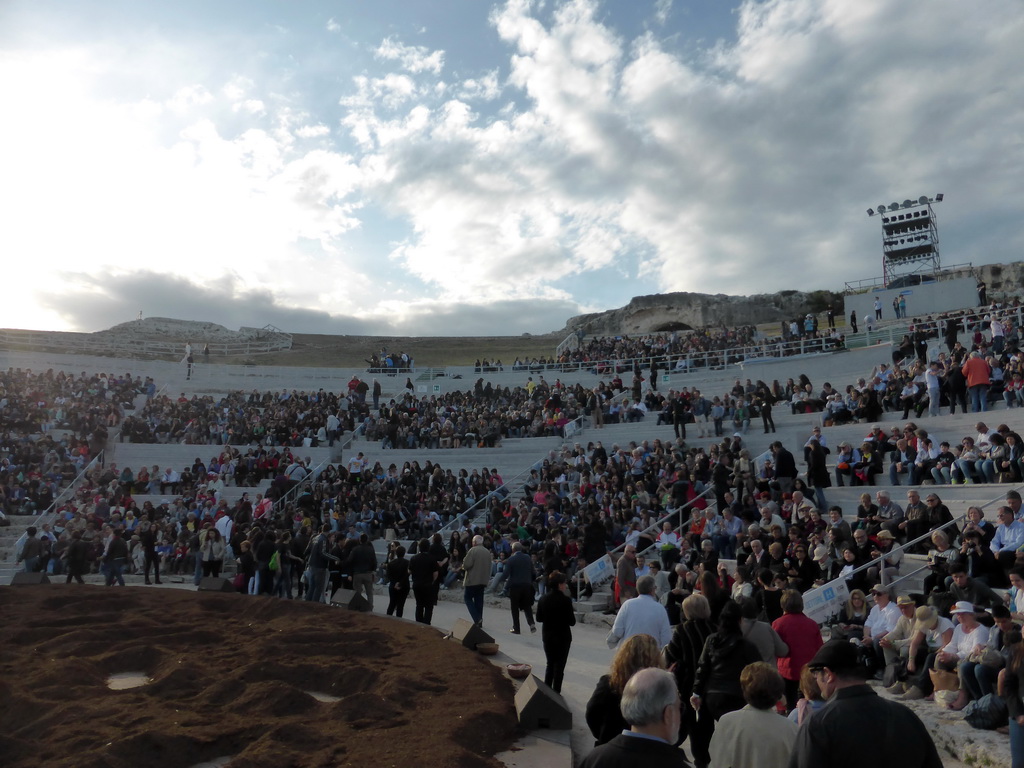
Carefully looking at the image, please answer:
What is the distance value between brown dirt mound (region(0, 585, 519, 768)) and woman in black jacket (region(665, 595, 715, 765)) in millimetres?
1662

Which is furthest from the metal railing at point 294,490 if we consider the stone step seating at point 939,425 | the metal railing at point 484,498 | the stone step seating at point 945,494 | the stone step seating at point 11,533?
the stone step seating at point 939,425

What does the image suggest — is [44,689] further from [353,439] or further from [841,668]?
[353,439]

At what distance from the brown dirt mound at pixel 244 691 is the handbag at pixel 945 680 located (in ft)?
13.7

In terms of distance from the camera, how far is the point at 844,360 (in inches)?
986

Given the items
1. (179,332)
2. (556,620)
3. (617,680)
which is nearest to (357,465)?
(556,620)

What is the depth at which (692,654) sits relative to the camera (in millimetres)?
5426

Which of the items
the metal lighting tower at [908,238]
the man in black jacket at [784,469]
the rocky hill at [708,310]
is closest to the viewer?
→ the man in black jacket at [784,469]

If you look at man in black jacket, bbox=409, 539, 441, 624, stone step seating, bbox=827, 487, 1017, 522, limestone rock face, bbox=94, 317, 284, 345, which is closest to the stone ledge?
stone step seating, bbox=827, 487, 1017, 522

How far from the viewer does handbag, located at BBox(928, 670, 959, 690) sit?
706 centimetres

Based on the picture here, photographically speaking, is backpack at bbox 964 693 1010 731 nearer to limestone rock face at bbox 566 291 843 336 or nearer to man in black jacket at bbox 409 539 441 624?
man in black jacket at bbox 409 539 441 624

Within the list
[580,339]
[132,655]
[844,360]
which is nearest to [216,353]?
[580,339]

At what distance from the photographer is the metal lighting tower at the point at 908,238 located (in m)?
46.4

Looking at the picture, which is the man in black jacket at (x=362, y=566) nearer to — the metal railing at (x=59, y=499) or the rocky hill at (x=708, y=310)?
the metal railing at (x=59, y=499)

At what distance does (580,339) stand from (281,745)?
37559 mm
